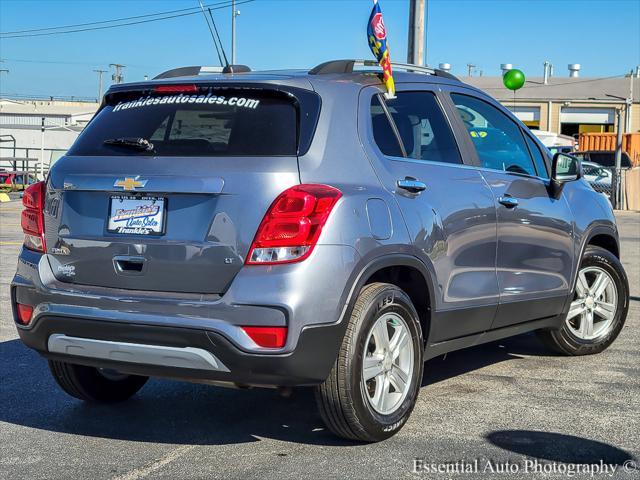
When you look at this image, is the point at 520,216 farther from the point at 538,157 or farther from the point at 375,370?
the point at 375,370

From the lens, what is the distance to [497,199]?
5609 mm

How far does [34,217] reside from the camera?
4.86 meters

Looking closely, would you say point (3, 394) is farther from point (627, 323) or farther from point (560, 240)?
point (627, 323)

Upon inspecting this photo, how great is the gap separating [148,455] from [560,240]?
10.1 ft

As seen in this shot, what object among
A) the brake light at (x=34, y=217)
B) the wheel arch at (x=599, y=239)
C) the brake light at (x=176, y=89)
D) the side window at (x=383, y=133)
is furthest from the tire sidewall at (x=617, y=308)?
the brake light at (x=34, y=217)

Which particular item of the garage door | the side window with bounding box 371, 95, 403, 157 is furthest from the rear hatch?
the garage door

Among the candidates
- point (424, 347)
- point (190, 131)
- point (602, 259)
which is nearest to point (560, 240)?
point (602, 259)

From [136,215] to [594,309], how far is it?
3.77 m

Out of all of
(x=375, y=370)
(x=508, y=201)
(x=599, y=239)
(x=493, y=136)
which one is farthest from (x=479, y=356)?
(x=375, y=370)

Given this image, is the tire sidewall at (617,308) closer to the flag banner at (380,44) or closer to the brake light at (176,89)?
the flag banner at (380,44)

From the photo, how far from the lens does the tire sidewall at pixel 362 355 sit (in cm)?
443

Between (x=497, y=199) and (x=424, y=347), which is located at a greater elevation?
(x=497, y=199)

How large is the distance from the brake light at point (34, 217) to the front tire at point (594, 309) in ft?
11.6

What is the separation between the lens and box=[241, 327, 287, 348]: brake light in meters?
4.12
